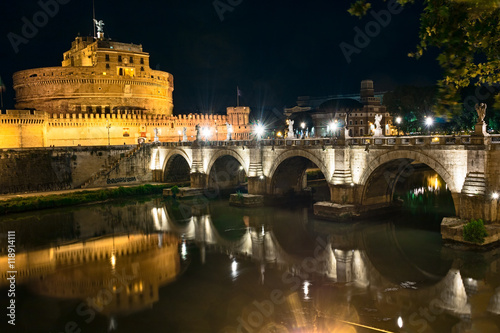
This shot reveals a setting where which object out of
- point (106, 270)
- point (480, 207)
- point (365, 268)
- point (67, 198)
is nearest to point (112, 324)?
point (106, 270)

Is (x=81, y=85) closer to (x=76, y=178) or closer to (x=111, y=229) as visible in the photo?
(x=76, y=178)

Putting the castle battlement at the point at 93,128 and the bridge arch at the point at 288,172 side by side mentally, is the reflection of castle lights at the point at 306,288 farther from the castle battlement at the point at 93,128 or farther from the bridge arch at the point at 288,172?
the castle battlement at the point at 93,128

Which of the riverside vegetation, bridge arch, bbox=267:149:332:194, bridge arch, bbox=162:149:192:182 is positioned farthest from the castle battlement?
bridge arch, bbox=267:149:332:194

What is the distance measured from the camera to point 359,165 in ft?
82.5

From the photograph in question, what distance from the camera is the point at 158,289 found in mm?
15945

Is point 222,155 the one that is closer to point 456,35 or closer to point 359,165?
point 359,165

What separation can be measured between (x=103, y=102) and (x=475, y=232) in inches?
2031

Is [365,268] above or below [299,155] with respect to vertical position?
below

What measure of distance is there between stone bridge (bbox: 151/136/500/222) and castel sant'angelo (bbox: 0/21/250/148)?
12.3 metres

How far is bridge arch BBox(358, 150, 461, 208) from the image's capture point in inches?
858

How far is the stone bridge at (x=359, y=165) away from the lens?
18781mm

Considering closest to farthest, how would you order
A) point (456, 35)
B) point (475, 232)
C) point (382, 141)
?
1. point (456, 35)
2. point (475, 232)
3. point (382, 141)

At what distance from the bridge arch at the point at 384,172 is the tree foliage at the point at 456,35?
1728 cm

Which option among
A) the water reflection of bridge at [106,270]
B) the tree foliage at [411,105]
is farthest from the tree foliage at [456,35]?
the tree foliage at [411,105]
